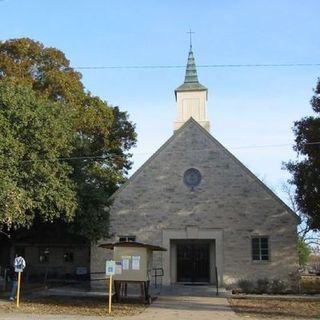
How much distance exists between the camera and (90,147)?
37.2 m

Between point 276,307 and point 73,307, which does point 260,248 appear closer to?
point 276,307

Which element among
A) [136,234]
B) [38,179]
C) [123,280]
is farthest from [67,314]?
[136,234]

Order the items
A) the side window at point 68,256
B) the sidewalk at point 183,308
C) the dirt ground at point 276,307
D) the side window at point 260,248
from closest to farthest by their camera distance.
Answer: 1. the sidewalk at point 183,308
2. the dirt ground at point 276,307
3. the side window at point 260,248
4. the side window at point 68,256

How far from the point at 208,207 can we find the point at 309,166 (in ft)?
23.2

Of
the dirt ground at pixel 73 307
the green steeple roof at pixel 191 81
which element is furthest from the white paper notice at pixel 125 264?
the green steeple roof at pixel 191 81

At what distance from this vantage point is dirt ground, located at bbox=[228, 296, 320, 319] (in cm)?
1925

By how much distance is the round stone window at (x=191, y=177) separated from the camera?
32312 mm

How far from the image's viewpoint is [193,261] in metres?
32.9

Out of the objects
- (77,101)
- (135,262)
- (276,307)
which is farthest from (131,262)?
(77,101)

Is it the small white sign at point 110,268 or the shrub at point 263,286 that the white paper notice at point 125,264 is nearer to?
the small white sign at point 110,268

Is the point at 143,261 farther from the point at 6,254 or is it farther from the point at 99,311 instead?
the point at 6,254

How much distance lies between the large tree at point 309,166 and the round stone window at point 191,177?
6.01 meters

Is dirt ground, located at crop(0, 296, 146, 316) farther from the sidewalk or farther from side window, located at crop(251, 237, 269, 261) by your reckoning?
side window, located at crop(251, 237, 269, 261)

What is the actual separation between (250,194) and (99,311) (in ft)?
46.5
